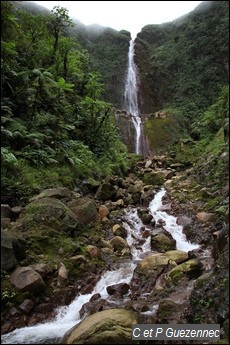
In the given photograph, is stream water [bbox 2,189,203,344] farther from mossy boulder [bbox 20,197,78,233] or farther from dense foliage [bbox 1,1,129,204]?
dense foliage [bbox 1,1,129,204]

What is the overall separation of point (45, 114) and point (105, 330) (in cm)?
890

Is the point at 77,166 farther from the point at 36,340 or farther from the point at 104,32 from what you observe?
the point at 104,32

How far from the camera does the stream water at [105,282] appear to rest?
5.15m

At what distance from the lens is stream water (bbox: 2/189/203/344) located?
5.15m

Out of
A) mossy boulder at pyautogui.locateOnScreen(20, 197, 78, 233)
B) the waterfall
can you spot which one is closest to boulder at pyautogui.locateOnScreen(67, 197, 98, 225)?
mossy boulder at pyautogui.locateOnScreen(20, 197, 78, 233)

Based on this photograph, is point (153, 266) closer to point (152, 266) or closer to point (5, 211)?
point (152, 266)

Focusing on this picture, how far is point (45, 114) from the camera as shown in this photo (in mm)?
12023

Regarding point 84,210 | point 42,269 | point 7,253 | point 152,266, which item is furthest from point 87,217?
point 7,253

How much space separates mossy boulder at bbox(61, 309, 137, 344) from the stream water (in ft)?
1.30

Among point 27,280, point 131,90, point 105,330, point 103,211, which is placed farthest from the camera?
point 131,90

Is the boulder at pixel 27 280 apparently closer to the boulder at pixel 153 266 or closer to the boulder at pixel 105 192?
the boulder at pixel 153 266

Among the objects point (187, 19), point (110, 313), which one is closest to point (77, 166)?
point (110, 313)

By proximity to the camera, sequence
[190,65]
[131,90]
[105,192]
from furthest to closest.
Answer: [190,65], [131,90], [105,192]

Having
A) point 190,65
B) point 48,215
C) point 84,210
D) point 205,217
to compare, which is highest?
point 190,65
